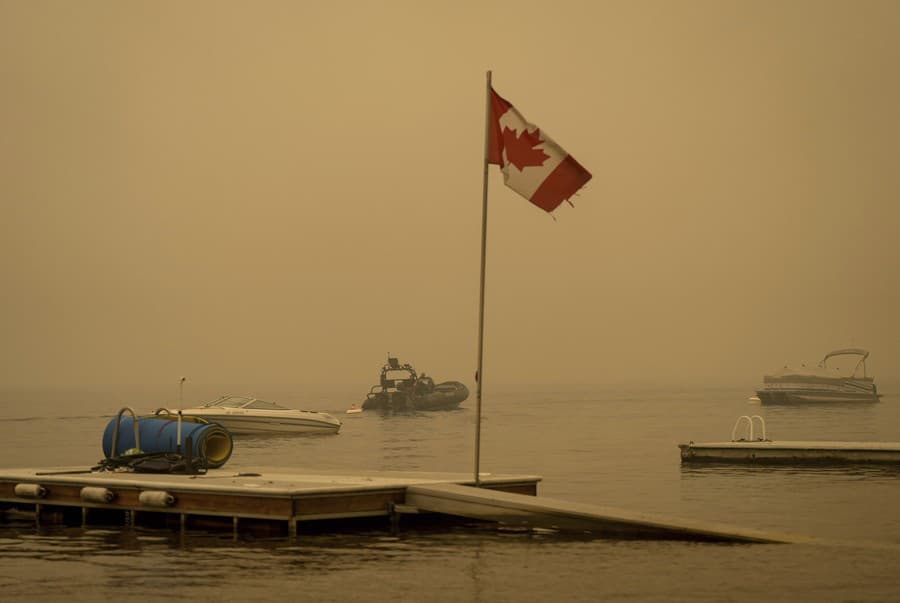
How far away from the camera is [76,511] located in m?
29.3

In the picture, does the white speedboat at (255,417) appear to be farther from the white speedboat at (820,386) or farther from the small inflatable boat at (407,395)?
the white speedboat at (820,386)

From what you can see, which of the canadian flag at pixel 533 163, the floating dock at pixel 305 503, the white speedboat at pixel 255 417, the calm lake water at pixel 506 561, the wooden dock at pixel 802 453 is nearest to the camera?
the calm lake water at pixel 506 561

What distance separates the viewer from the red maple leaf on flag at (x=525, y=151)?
24.5 m

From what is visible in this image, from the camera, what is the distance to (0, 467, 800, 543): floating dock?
24.3 m

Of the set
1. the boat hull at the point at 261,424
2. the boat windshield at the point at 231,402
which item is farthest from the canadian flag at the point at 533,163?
the boat windshield at the point at 231,402

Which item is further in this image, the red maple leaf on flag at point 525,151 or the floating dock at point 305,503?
the red maple leaf on flag at point 525,151

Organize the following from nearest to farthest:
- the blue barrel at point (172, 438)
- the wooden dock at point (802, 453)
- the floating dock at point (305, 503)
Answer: the floating dock at point (305, 503), the blue barrel at point (172, 438), the wooden dock at point (802, 453)

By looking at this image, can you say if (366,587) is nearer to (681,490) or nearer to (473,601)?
(473,601)

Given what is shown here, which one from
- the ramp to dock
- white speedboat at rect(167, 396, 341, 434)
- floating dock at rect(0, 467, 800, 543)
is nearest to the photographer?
the ramp to dock

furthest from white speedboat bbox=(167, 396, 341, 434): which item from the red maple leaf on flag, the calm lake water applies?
the red maple leaf on flag

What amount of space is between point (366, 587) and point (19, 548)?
9.01m

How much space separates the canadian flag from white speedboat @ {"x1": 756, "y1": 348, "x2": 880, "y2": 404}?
126 metres

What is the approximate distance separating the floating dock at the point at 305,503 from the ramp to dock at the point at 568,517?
2cm

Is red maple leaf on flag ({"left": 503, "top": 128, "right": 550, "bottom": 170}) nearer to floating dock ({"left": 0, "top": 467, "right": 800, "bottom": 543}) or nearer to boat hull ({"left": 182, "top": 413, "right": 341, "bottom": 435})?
floating dock ({"left": 0, "top": 467, "right": 800, "bottom": 543})
